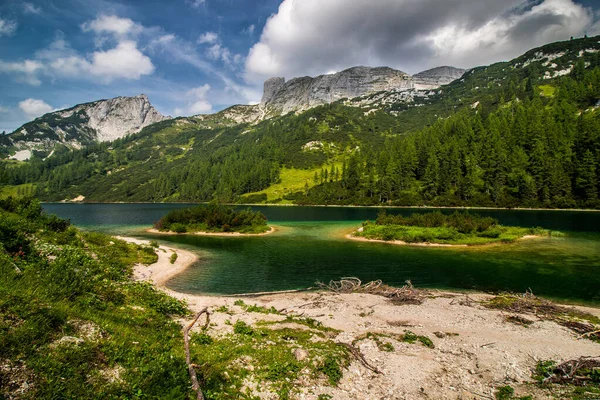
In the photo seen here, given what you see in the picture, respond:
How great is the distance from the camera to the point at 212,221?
76.5 meters

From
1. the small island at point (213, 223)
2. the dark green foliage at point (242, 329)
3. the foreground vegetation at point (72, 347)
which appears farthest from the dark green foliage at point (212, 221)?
the foreground vegetation at point (72, 347)

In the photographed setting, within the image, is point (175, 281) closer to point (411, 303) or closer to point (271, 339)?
point (271, 339)

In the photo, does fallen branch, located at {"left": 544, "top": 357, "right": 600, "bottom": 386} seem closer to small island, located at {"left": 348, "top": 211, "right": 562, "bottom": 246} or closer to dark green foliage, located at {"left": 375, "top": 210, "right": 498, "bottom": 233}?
small island, located at {"left": 348, "top": 211, "right": 562, "bottom": 246}

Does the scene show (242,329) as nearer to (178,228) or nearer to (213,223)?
(213,223)

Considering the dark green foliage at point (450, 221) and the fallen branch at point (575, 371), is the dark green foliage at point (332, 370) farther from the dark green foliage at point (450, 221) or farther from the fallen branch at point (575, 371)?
the dark green foliage at point (450, 221)

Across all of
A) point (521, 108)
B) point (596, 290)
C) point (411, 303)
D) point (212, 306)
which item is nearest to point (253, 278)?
point (212, 306)

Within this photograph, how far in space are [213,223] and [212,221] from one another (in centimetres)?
63

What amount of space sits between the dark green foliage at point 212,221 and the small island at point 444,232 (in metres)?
27.0

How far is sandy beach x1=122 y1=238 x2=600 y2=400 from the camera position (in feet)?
39.1

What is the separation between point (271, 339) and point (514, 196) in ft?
508

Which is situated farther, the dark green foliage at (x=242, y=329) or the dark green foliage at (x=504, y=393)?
the dark green foliage at (x=242, y=329)

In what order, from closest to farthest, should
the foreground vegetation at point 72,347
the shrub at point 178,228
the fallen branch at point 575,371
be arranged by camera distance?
the foreground vegetation at point 72,347, the fallen branch at point 575,371, the shrub at point 178,228

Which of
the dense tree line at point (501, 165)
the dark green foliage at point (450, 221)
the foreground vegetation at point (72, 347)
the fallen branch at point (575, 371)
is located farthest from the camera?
the dense tree line at point (501, 165)

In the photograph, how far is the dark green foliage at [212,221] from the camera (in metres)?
75.3
